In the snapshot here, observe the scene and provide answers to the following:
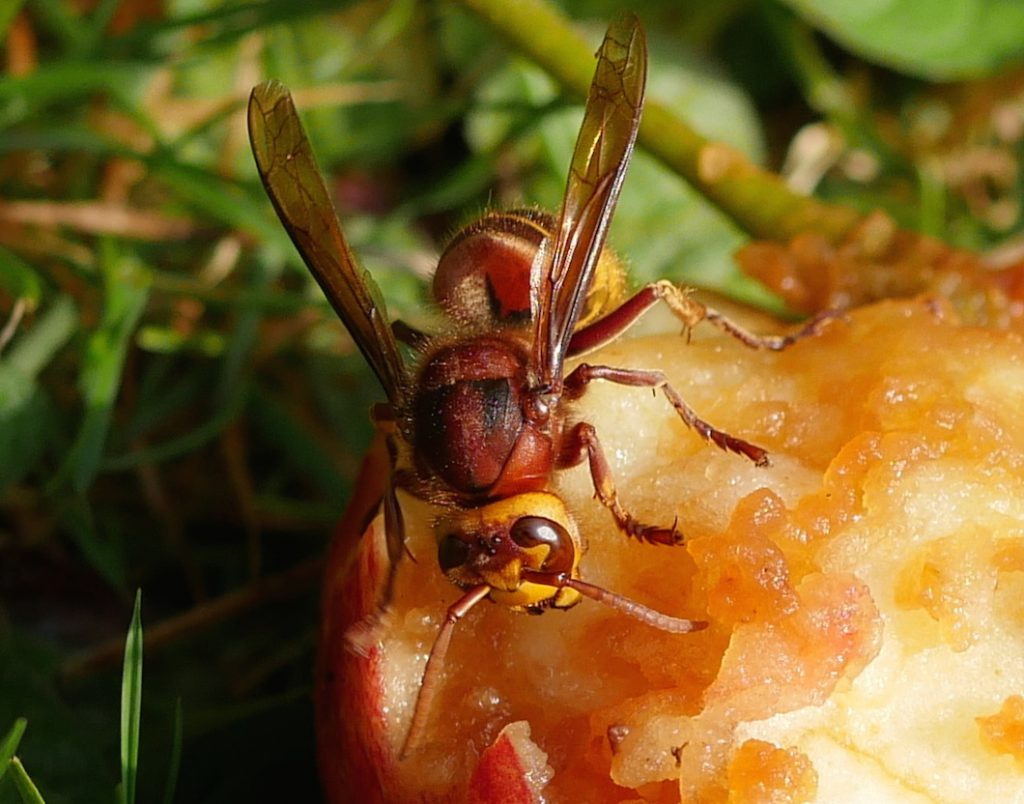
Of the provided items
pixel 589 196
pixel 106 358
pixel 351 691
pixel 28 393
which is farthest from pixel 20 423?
pixel 589 196

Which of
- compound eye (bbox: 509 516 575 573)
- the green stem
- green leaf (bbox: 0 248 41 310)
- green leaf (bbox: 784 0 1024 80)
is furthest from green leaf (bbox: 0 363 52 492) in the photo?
green leaf (bbox: 784 0 1024 80)

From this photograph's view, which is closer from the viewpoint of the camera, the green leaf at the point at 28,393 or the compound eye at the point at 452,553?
the compound eye at the point at 452,553

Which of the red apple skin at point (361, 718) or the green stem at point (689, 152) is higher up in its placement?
the green stem at point (689, 152)

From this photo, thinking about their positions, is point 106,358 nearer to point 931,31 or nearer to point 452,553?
point 452,553

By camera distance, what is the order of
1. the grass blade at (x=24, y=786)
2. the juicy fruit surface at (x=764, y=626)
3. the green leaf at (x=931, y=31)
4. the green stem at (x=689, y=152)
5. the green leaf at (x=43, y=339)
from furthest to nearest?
the green leaf at (x=931, y=31) < the green leaf at (x=43, y=339) < the green stem at (x=689, y=152) < the grass blade at (x=24, y=786) < the juicy fruit surface at (x=764, y=626)

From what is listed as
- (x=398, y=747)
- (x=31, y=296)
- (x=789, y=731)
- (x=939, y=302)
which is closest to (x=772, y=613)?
(x=789, y=731)

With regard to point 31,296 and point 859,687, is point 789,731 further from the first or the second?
point 31,296

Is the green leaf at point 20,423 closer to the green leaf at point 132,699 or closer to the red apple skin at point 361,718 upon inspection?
the green leaf at point 132,699

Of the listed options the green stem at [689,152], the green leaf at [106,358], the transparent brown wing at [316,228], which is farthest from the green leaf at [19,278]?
the green stem at [689,152]
